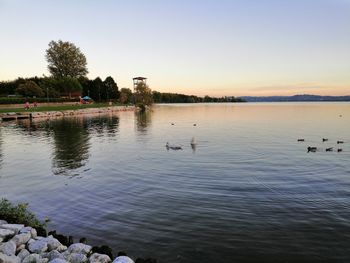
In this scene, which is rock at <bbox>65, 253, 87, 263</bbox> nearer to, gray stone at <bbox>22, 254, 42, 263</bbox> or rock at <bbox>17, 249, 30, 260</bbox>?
gray stone at <bbox>22, 254, 42, 263</bbox>

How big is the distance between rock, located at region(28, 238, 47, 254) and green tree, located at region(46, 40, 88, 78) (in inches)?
6276

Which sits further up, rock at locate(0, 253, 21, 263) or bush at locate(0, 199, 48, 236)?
rock at locate(0, 253, 21, 263)

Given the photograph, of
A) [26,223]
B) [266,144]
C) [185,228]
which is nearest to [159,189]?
[185,228]

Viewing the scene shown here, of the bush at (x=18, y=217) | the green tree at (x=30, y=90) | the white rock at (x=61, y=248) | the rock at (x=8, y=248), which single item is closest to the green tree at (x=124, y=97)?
the green tree at (x=30, y=90)

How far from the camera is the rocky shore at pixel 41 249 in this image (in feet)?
27.5

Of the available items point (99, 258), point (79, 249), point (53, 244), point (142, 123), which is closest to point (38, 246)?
point (53, 244)

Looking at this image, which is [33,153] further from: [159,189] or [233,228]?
[233,228]

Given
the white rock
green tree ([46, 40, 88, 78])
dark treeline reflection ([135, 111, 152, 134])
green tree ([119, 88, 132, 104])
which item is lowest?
dark treeline reflection ([135, 111, 152, 134])

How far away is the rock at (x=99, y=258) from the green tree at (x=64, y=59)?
527 feet

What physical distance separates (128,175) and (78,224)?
867 cm

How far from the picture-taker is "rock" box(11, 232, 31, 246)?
9409mm

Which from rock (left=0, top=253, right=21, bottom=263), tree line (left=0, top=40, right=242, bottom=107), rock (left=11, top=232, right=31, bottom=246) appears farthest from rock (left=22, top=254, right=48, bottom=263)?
tree line (left=0, top=40, right=242, bottom=107)

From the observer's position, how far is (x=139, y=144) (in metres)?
36.9

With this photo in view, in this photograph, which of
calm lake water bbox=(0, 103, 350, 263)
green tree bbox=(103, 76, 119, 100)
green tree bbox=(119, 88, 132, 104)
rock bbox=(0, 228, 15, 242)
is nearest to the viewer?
rock bbox=(0, 228, 15, 242)
